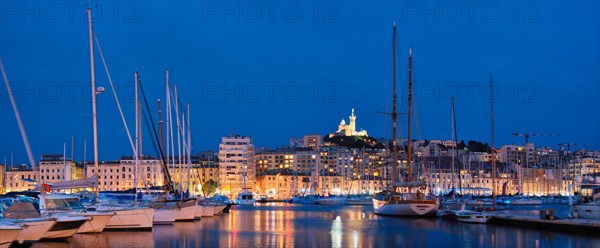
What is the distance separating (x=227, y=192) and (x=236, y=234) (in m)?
131

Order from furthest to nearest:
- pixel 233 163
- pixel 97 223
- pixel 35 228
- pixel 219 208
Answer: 1. pixel 233 163
2. pixel 219 208
3. pixel 97 223
4. pixel 35 228

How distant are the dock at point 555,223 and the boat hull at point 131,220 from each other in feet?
68.5

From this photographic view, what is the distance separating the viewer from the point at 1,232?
25.9 m

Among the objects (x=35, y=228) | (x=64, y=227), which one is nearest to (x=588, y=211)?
(x=64, y=227)

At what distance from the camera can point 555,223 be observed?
133 feet

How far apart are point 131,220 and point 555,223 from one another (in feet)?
72.0

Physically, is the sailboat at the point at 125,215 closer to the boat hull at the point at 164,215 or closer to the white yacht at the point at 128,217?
the white yacht at the point at 128,217

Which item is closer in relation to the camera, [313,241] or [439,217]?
[313,241]

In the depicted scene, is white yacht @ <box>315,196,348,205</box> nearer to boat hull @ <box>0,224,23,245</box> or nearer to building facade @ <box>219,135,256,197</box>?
building facade @ <box>219,135,256,197</box>

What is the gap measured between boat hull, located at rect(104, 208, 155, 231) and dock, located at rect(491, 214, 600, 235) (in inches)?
821

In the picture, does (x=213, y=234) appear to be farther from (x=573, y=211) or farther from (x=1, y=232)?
(x=573, y=211)

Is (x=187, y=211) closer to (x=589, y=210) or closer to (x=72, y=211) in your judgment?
(x=72, y=211)

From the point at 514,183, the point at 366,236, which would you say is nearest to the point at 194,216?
the point at 366,236

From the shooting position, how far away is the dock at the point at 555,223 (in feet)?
121
